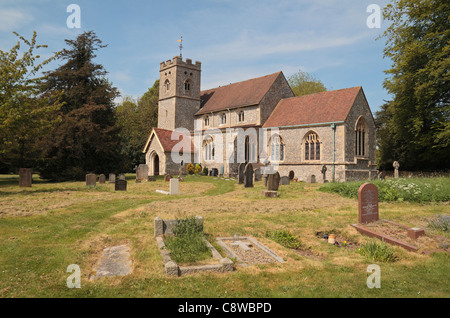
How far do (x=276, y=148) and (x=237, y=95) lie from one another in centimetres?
986

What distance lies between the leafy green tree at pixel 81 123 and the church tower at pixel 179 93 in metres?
9.62

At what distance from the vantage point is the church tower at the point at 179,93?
39.1 m

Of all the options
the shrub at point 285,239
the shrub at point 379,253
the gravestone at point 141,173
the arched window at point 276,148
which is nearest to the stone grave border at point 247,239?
the shrub at point 285,239

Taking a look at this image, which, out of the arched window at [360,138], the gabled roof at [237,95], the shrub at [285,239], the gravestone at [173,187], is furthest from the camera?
the gabled roof at [237,95]

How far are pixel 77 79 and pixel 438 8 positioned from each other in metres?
31.6

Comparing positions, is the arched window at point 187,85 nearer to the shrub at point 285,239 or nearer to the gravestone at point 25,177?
the gravestone at point 25,177

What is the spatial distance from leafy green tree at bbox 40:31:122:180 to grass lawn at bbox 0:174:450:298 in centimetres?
1351

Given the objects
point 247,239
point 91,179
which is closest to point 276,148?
point 91,179

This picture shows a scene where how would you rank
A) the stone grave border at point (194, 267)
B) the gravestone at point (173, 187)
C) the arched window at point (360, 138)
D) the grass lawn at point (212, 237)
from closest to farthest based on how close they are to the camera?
the grass lawn at point (212, 237)
the stone grave border at point (194, 267)
the gravestone at point (173, 187)
the arched window at point (360, 138)

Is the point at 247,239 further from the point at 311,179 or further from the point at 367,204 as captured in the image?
the point at 311,179

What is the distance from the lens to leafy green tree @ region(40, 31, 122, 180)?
2620cm

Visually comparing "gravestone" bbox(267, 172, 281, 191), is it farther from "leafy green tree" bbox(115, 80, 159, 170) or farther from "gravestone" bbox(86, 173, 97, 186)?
"leafy green tree" bbox(115, 80, 159, 170)

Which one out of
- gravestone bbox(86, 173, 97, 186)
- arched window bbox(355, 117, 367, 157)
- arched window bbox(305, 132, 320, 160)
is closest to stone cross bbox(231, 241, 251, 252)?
gravestone bbox(86, 173, 97, 186)
